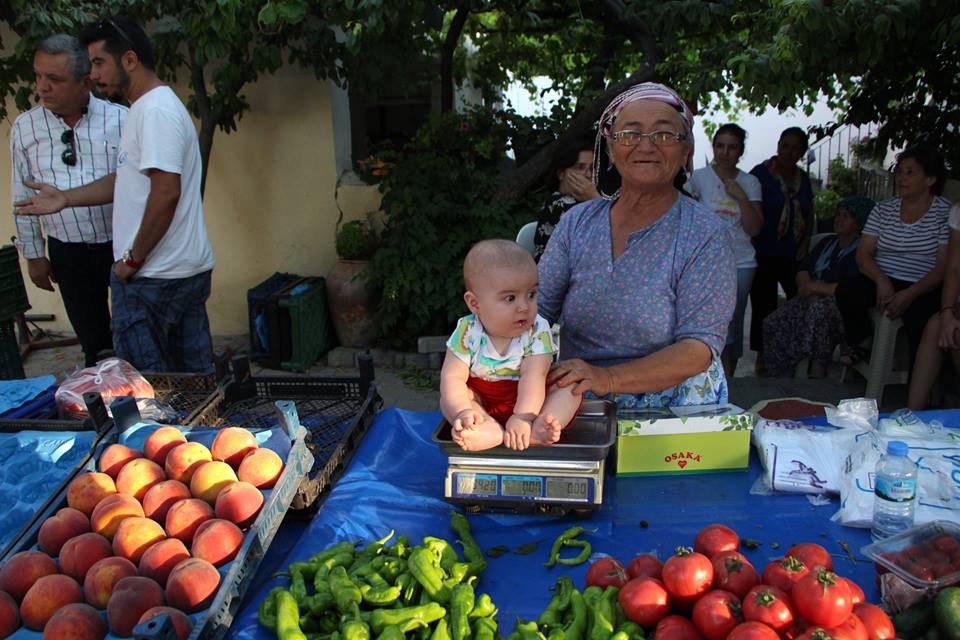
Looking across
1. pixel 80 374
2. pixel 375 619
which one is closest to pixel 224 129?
pixel 80 374

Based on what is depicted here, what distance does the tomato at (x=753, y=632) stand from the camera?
4.10 feet

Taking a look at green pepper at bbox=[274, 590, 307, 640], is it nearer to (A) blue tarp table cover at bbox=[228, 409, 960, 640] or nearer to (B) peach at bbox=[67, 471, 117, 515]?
(A) blue tarp table cover at bbox=[228, 409, 960, 640]

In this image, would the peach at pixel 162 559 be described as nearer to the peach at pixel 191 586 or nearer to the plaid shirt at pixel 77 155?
the peach at pixel 191 586

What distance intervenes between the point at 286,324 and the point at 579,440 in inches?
173

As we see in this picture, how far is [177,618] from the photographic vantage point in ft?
4.85

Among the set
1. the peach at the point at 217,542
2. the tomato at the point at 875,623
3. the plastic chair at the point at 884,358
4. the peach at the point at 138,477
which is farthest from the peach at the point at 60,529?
the plastic chair at the point at 884,358

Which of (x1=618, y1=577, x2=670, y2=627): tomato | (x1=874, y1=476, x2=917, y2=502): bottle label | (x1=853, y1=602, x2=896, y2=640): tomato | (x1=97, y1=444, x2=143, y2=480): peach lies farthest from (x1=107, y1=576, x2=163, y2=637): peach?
(x1=874, y1=476, x2=917, y2=502): bottle label

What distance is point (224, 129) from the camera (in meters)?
6.23

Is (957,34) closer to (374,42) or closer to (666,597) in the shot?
(666,597)

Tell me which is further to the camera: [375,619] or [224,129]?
[224,129]

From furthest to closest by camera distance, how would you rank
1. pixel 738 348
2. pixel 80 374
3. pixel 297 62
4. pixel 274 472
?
pixel 297 62
pixel 738 348
pixel 80 374
pixel 274 472

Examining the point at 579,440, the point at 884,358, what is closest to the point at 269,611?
the point at 579,440

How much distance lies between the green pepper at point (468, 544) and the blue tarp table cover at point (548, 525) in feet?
0.11

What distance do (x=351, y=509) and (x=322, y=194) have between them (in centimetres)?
493
